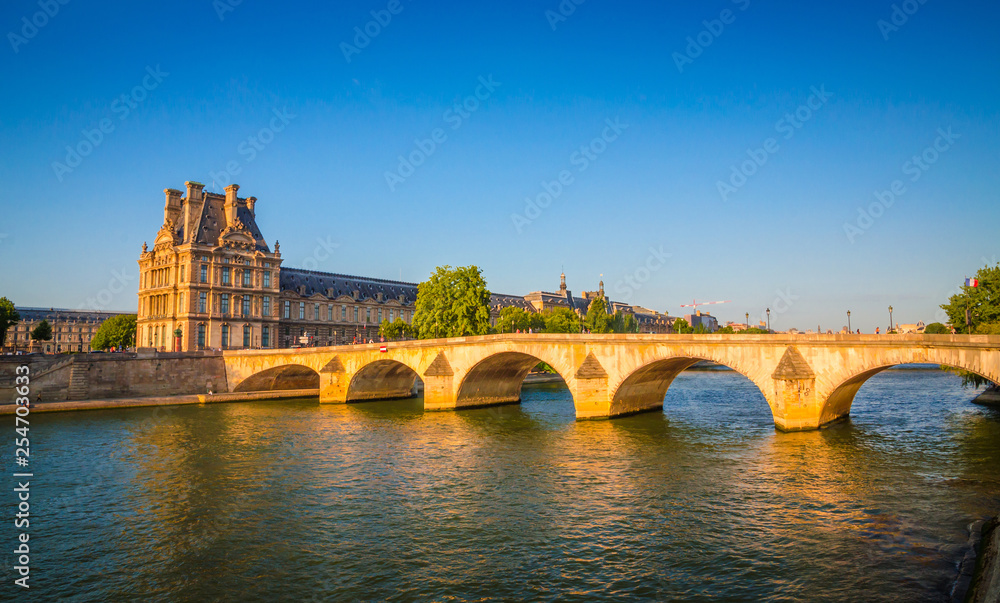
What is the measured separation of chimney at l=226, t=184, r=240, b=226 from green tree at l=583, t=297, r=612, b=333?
5670cm

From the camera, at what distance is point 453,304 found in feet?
256

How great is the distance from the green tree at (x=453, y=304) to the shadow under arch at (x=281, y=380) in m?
13.9

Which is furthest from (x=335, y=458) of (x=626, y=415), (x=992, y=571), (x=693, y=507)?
(x=992, y=571)

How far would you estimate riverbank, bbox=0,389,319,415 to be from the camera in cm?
5272

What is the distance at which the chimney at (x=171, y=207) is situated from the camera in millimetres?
91625

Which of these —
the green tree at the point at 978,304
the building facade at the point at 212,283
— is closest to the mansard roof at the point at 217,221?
the building facade at the point at 212,283

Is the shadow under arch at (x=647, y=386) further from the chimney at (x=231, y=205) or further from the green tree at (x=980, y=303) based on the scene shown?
the chimney at (x=231, y=205)

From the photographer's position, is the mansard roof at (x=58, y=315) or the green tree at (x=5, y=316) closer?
the green tree at (x=5, y=316)

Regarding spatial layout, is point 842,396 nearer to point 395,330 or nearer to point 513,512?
point 513,512

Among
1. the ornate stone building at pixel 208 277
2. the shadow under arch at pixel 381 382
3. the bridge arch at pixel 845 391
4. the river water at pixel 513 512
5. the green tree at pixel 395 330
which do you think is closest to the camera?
the river water at pixel 513 512

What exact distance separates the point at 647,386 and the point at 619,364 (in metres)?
6.18

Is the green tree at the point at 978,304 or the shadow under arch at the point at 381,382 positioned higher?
the green tree at the point at 978,304

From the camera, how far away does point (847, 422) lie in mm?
41875

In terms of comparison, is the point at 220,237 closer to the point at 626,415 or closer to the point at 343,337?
the point at 343,337
